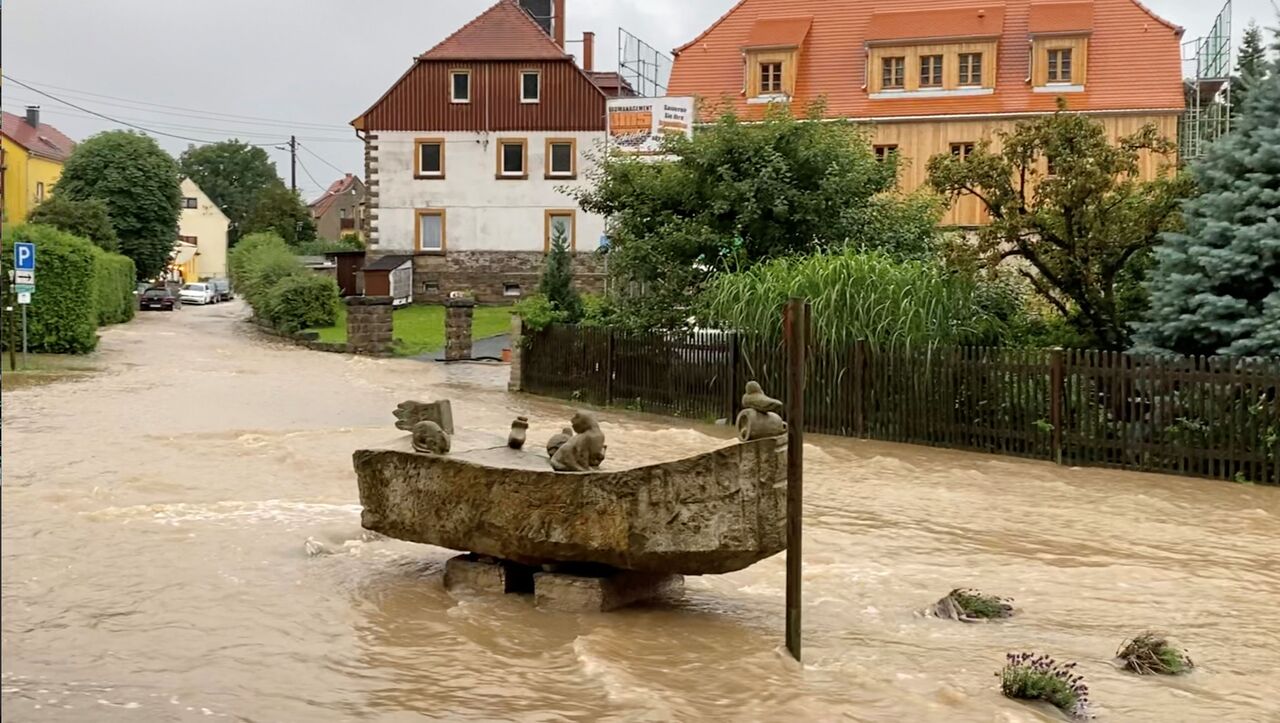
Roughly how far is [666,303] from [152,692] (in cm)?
1783

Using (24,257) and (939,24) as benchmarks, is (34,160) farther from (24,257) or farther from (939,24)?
(939,24)

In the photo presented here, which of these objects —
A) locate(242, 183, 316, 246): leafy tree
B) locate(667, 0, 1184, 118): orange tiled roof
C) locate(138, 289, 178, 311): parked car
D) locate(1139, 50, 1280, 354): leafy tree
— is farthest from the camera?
locate(242, 183, 316, 246): leafy tree

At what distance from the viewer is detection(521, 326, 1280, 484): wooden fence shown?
16969mm

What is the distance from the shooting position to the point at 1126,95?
39.8 meters

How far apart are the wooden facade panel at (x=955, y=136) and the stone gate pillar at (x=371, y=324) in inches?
615

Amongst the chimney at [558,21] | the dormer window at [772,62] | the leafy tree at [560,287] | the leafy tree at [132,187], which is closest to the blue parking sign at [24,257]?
Answer: the leafy tree at [560,287]

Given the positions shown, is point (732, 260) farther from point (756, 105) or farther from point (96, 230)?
point (96, 230)

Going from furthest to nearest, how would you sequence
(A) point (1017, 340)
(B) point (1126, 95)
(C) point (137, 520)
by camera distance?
(B) point (1126, 95), (A) point (1017, 340), (C) point (137, 520)

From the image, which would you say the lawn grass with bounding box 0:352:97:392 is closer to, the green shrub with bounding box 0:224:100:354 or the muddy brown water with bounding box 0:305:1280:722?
the green shrub with bounding box 0:224:100:354

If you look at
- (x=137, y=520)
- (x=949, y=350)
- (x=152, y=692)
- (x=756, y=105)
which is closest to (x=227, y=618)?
(x=152, y=692)

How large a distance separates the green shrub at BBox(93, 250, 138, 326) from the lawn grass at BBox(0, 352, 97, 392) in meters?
11.0

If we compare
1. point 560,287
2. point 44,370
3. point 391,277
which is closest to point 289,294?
point 391,277

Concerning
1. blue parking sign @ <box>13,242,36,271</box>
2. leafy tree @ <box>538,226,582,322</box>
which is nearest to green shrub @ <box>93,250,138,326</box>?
blue parking sign @ <box>13,242,36,271</box>

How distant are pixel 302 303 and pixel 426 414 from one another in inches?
1343
